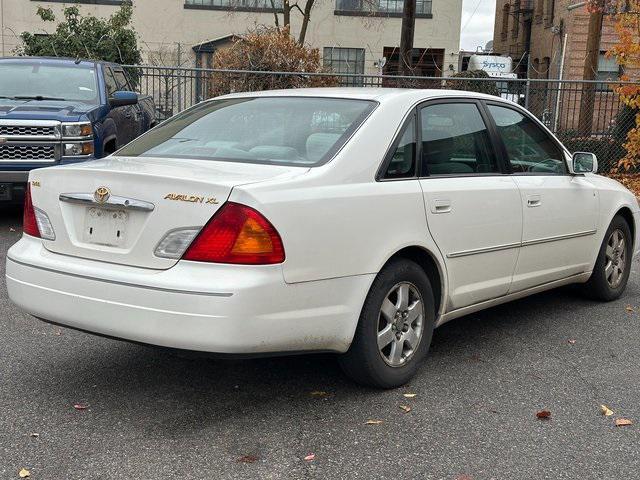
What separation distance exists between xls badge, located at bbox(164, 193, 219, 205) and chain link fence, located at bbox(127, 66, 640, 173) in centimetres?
1038

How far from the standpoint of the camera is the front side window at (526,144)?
5.38 m

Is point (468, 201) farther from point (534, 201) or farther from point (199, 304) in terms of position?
point (199, 304)

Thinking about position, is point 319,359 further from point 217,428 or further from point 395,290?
point 217,428

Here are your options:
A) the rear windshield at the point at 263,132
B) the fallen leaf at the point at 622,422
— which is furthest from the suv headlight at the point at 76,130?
the fallen leaf at the point at 622,422

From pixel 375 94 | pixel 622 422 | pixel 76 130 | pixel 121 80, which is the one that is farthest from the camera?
pixel 121 80

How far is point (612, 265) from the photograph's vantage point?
257 inches

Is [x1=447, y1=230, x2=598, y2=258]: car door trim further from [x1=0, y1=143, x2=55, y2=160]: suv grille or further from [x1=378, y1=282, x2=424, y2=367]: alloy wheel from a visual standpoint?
[x1=0, y1=143, x2=55, y2=160]: suv grille

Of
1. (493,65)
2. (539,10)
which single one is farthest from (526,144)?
(539,10)

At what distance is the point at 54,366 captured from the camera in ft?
15.2

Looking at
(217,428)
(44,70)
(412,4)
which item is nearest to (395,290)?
(217,428)

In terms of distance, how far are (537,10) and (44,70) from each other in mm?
33807

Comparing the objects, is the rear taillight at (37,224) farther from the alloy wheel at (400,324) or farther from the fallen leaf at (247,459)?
the alloy wheel at (400,324)

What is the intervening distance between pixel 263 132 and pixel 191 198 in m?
0.98

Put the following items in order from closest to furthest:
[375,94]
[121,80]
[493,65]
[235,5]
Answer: [375,94], [121,80], [235,5], [493,65]
